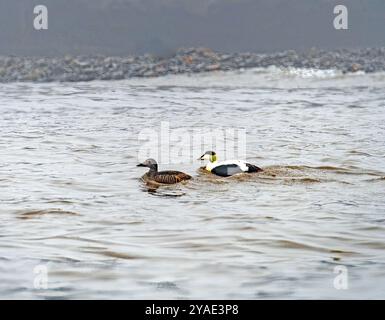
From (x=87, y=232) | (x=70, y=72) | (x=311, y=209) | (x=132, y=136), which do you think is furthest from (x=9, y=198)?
(x=70, y=72)

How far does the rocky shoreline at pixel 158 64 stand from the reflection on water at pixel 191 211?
11.6 m

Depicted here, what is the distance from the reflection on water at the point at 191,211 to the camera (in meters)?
9.55

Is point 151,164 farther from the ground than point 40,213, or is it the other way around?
point 151,164

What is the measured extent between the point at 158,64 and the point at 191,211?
95.2ft

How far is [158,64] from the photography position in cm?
4181

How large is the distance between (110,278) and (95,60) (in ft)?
113

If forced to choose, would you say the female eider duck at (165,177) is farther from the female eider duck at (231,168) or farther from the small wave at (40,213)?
the small wave at (40,213)

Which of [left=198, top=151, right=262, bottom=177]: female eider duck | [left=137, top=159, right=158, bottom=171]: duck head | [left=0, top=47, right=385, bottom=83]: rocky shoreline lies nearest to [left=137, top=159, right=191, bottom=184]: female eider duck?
[left=137, top=159, right=158, bottom=171]: duck head

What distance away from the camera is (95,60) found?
142 ft

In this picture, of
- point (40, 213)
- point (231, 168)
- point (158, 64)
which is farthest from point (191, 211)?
point (158, 64)

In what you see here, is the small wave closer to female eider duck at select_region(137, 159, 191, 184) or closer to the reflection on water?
the reflection on water

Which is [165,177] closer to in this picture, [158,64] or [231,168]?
[231,168]

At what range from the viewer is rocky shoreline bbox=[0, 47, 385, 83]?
128ft

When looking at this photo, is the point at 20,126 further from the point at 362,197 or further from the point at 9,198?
the point at 362,197
